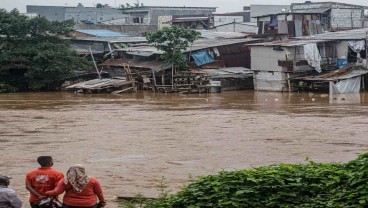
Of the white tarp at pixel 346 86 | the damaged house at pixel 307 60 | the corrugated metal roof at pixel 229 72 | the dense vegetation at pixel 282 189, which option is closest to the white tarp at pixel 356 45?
the damaged house at pixel 307 60

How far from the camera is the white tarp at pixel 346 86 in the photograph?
32531 millimetres

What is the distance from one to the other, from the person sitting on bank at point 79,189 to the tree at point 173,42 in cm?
2944

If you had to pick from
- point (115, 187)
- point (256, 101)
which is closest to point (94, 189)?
point (115, 187)

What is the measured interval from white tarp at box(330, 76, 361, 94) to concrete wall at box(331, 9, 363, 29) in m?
12.0

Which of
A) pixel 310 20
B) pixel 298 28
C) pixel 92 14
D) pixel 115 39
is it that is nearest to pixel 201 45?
pixel 298 28

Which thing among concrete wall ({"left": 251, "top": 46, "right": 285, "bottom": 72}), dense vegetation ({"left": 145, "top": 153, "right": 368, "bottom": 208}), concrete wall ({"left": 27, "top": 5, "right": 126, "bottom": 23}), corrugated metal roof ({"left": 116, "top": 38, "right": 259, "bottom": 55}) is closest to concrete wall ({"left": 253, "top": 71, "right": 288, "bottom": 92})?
concrete wall ({"left": 251, "top": 46, "right": 285, "bottom": 72})

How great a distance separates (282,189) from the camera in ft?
22.2

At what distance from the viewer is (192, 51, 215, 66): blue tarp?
126ft

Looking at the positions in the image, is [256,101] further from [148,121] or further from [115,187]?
[115,187]

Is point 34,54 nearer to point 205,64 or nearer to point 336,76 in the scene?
point 205,64

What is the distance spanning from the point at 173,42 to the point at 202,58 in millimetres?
2747

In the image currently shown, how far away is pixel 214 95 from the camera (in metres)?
33.8

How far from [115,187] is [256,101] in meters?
19.6

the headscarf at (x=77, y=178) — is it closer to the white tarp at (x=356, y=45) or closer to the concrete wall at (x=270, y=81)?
the concrete wall at (x=270, y=81)
